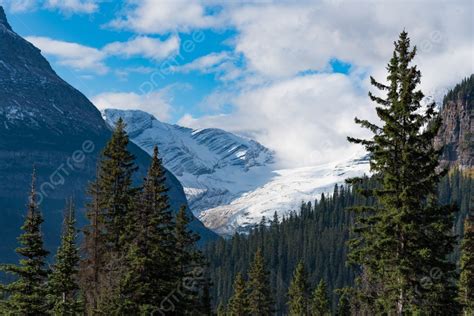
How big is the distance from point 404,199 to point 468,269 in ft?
67.5

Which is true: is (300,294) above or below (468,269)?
below

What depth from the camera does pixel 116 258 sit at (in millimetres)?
33031

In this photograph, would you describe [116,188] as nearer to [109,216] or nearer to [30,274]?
[109,216]

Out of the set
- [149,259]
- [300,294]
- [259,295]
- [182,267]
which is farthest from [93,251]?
[300,294]

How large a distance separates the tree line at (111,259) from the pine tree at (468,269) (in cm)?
1913

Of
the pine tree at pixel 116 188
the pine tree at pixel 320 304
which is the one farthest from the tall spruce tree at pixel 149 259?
the pine tree at pixel 320 304

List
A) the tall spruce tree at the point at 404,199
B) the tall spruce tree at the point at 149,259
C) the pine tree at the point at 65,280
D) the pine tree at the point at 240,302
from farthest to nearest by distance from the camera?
the pine tree at the point at 240,302, the pine tree at the point at 65,280, the tall spruce tree at the point at 149,259, the tall spruce tree at the point at 404,199

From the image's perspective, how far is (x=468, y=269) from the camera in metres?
41.3

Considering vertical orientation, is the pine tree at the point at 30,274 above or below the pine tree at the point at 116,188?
below

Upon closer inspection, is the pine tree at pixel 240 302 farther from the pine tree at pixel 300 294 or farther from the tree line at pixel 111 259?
the tree line at pixel 111 259

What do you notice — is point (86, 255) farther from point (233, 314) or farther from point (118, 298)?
point (233, 314)

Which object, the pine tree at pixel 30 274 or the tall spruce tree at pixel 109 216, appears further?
the tall spruce tree at pixel 109 216

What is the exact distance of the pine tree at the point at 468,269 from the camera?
40.8 metres

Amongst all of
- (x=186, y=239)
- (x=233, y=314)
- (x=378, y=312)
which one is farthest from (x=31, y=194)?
(x=233, y=314)
